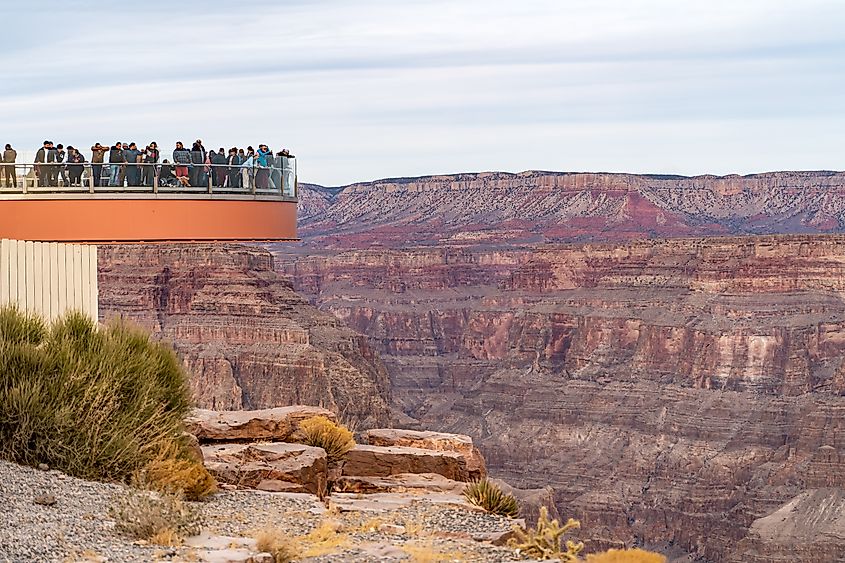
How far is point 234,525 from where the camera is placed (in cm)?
1769

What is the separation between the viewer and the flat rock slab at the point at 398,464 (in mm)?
24422

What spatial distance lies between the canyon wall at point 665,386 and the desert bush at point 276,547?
6254 cm

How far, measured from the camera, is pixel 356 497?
21.5 meters

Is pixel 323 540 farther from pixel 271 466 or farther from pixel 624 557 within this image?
pixel 271 466

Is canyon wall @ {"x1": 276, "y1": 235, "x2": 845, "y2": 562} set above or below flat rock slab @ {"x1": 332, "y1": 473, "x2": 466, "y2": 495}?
below

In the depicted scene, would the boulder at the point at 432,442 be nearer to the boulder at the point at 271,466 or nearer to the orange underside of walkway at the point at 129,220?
the boulder at the point at 271,466

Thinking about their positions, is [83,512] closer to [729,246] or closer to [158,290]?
[158,290]

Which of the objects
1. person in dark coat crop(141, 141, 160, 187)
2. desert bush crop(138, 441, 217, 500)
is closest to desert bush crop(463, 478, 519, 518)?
desert bush crop(138, 441, 217, 500)

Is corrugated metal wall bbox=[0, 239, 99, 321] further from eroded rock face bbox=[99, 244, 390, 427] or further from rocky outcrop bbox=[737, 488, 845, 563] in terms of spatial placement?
eroded rock face bbox=[99, 244, 390, 427]

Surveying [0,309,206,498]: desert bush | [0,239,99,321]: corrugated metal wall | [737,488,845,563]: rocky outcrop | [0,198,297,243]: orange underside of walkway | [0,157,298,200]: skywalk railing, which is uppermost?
[0,157,298,200]: skywalk railing

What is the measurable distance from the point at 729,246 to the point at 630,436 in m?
19.6

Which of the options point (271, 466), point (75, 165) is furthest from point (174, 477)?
point (75, 165)

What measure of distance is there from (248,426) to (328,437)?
137cm

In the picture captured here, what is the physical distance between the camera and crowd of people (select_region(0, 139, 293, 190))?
3006 cm
